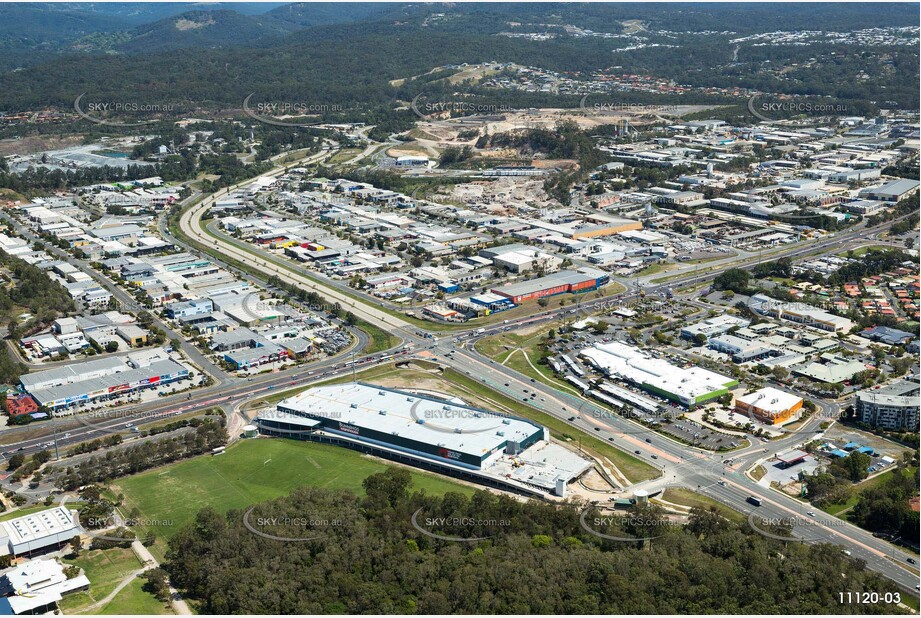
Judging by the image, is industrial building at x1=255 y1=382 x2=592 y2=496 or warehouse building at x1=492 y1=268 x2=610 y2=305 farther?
warehouse building at x1=492 y1=268 x2=610 y2=305

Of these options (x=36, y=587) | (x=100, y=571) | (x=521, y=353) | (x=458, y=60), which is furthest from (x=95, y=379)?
(x=458, y=60)

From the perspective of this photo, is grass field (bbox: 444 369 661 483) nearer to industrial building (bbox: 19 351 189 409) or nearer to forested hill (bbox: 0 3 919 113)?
industrial building (bbox: 19 351 189 409)

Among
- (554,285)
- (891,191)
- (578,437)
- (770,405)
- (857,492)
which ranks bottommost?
(578,437)

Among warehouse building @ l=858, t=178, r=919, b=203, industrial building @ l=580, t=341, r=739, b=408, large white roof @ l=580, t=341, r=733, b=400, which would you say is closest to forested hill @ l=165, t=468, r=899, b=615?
industrial building @ l=580, t=341, r=739, b=408

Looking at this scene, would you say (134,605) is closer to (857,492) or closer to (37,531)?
(37,531)

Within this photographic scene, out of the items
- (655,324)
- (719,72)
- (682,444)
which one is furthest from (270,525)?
(719,72)

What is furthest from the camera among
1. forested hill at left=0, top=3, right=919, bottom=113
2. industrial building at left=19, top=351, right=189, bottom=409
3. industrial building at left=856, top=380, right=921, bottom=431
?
forested hill at left=0, top=3, right=919, bottom=113

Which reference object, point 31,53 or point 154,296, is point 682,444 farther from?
point 31,53
